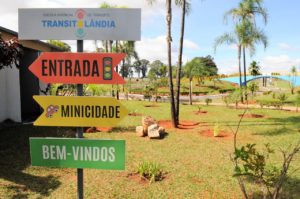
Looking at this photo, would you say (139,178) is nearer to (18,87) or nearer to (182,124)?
(182,124)

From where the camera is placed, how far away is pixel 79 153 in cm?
349

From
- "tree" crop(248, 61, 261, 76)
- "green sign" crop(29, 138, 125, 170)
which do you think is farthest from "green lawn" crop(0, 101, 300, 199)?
"tree" crop(248, 61, 261, 76)

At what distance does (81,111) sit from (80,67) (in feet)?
1.63

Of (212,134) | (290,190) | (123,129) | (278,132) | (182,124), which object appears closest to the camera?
(290,190)

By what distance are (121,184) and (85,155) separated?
3877mm

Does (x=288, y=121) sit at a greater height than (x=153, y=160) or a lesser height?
greater

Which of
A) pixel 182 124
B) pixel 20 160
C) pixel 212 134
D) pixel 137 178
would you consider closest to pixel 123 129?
pixel 182 124

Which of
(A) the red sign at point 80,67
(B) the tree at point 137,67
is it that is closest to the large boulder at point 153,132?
(A) the red sign at point 80,67

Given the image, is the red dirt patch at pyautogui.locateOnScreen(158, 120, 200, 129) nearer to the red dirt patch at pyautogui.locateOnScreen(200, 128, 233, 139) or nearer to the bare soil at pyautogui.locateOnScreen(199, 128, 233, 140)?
the bare soil at pyautogui.locateOnScreen(199, 128, 233, 140)

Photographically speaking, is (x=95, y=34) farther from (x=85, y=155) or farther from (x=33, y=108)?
(x=33, y=108)

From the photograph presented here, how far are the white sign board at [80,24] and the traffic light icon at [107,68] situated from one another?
0.24 m

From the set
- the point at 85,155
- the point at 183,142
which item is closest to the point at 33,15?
the point at 85,155

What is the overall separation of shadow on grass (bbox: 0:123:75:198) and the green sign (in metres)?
3.40

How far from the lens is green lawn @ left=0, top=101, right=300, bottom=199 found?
6.66 m
